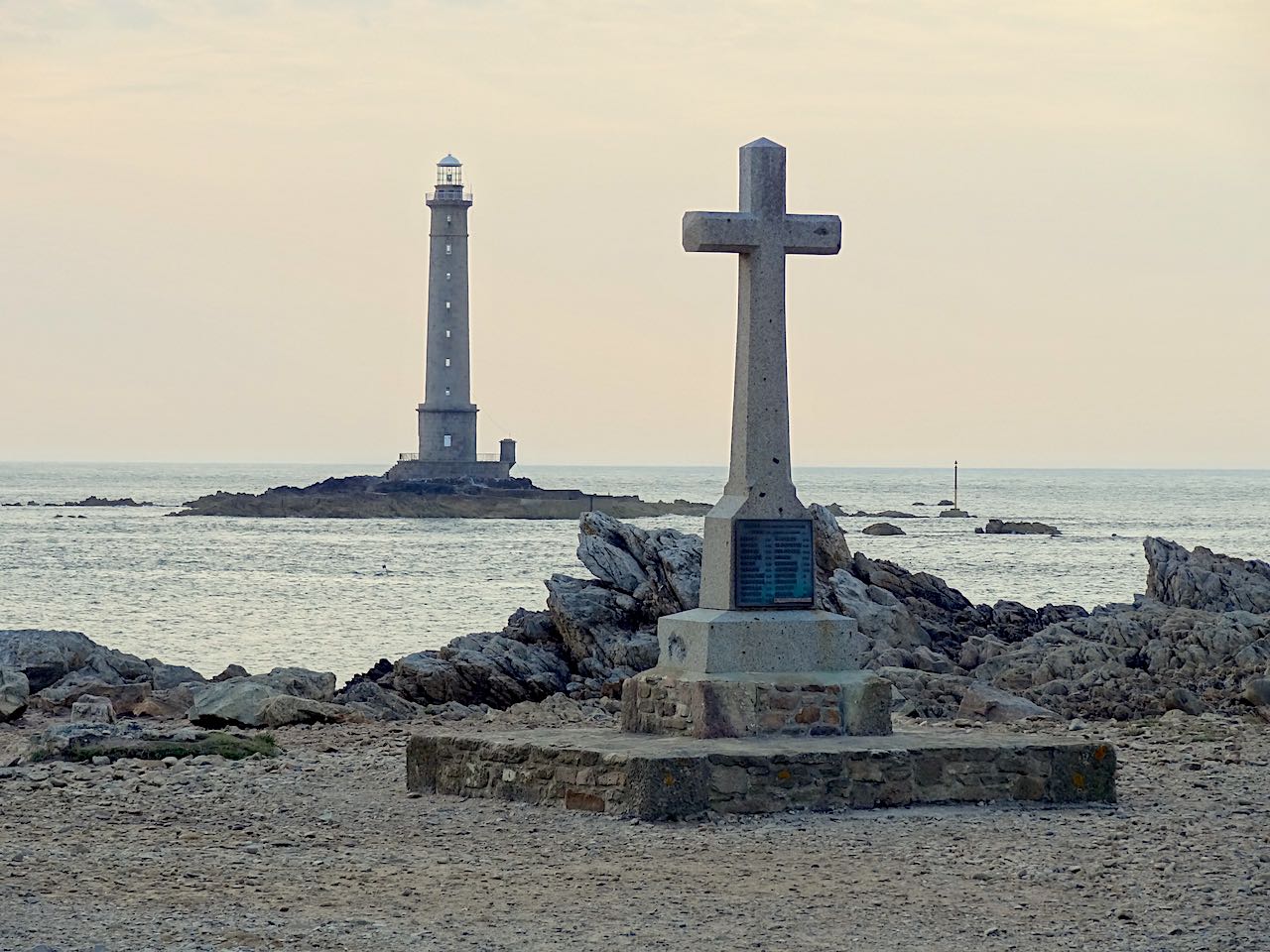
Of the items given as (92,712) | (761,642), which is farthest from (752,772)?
(92,712)

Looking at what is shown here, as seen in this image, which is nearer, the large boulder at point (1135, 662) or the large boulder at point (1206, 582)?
the large boulder at point (1135, 662)

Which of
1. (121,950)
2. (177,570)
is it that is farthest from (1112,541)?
(121,950)

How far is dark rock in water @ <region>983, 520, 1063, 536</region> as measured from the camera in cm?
7444

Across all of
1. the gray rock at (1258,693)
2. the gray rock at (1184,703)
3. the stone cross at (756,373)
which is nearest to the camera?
the stone cross at (756,373)

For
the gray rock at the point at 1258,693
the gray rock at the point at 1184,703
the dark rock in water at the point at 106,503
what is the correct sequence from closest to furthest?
the gray rock at the point at 1258,693
the gray rock at the point at 1184,703
the dark rock in water at the point at 106,503

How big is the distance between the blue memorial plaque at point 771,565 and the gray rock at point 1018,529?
63891 millimetres

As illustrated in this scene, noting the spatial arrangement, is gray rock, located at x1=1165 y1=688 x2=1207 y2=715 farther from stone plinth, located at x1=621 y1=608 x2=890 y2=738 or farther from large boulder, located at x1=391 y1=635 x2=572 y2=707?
large boulder, located at x1=391 y1=635 x2=572 y2=707

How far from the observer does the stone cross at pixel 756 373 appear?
1167 cm

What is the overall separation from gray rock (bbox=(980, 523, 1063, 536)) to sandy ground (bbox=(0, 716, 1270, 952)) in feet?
210

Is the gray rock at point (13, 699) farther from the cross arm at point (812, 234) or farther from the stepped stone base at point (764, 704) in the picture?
the cross arm at point (812, 234)

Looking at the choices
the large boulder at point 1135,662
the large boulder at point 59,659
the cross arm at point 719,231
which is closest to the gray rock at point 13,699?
the large boulder at point 59,659

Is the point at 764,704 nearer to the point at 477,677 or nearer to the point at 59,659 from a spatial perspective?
the point at 477,677

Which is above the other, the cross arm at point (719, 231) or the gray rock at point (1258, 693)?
the cross arm at point (719, 231)

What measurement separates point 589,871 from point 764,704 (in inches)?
106
